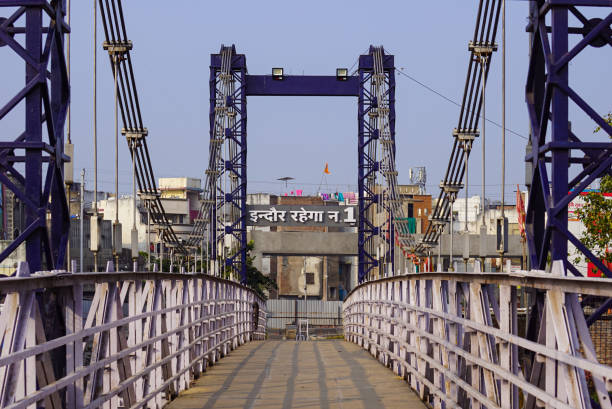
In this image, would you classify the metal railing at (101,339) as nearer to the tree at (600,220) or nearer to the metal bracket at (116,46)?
the metal bracket at (116,46)

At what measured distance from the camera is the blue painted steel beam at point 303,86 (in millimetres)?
49438

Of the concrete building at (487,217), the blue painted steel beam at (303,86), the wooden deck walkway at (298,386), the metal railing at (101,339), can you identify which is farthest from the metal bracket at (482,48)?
the concrete building at (487,217)

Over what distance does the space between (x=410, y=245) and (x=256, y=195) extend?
6667 centimetres

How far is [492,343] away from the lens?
26.6 ft

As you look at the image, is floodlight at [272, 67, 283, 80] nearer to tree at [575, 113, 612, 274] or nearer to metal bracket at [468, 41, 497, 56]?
tree at [575, 113, 612, 274]

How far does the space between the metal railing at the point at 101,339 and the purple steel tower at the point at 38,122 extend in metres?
2.03

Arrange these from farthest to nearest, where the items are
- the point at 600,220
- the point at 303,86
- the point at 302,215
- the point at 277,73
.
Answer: the point at 302,215, the point at 277,73, the point at 303,86, the point at 600,220

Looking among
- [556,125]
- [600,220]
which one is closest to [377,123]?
[600,220]

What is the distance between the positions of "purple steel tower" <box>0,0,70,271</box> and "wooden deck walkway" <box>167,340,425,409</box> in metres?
2.91

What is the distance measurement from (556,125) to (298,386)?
4.78 metres

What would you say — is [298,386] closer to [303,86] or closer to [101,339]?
[101,339]

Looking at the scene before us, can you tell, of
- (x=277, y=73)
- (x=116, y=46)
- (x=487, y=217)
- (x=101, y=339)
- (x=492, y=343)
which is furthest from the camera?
(x=487, y=217)

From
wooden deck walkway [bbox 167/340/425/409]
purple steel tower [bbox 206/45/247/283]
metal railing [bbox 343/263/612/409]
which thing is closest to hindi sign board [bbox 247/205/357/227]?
purple steel tower [bbox 206/45/247/283]

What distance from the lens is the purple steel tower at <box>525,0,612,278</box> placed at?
12586 mm
